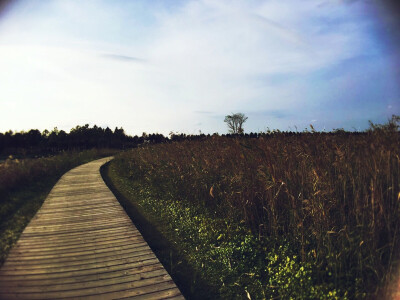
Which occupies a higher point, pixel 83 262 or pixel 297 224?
pixel 297 224

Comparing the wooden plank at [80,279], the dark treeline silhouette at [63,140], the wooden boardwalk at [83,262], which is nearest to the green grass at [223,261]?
the wooden boardwalk at [83,262]

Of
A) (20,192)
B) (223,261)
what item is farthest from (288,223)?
(20,192)

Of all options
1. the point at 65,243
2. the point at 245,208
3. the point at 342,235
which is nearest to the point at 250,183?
the point at 245,208

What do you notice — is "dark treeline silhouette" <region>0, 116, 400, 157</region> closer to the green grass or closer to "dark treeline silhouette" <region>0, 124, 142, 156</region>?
"dark treeline silhouette" <region>0, 124, 142, 156</region>

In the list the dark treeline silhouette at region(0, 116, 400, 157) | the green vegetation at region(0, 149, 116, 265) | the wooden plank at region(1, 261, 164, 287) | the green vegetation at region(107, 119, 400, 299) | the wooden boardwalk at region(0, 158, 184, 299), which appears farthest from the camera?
the dark treeline silhouette at region(0, 116, 400, 157)

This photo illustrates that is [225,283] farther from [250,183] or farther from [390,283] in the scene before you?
[390,283]

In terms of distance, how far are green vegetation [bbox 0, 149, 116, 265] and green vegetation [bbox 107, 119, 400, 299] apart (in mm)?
2961

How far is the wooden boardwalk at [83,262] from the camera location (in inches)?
113

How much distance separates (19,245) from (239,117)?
4538cm

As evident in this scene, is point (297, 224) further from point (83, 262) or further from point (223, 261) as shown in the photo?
point (83, 262)

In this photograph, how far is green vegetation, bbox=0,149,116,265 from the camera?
5.20 metres

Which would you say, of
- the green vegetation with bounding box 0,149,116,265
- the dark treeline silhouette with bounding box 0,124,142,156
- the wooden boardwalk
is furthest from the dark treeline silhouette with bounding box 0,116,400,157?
the wooden boardwalk

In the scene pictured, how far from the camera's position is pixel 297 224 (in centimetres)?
325

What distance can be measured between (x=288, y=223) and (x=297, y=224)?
506 millimetres
